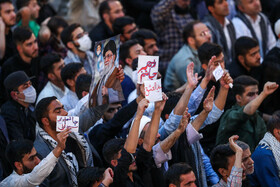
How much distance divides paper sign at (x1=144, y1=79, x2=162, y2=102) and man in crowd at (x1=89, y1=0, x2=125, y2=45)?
449cm

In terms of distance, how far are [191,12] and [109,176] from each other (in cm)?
575

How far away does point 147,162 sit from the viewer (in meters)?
6.05

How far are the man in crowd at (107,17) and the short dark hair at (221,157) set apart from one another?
4403 millimetres

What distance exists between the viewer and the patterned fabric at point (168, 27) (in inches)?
406

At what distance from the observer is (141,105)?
582cm

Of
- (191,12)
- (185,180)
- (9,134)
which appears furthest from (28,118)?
(191,12)

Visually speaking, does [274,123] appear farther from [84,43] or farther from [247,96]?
[84,43]

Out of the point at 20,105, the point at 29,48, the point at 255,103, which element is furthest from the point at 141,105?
the point at 29,48

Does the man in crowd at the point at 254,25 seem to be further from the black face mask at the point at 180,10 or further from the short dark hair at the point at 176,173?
the short dark hair at the point at 176,173

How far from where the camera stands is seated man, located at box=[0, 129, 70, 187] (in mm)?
5883

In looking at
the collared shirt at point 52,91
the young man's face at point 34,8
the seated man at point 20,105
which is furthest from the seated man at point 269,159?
the young man's face at point 34,8

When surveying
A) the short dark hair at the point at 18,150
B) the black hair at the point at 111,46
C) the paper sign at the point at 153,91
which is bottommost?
the short dark hair at the point at 18,150

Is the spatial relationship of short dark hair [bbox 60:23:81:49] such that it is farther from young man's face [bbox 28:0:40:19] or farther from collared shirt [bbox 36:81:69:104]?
young man's face [bbox 28:0:40:19]

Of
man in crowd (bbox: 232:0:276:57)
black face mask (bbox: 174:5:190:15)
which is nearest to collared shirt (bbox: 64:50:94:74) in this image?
black face mask (bbox: 174:5:190:15)
